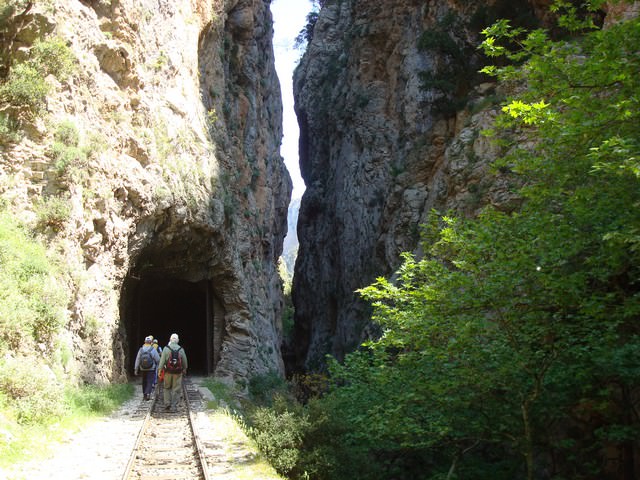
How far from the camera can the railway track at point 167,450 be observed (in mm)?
Result: 7074

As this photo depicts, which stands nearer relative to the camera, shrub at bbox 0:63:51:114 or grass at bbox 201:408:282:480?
grass at bbox 201:408:282:480

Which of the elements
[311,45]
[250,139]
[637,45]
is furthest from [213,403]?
[311,45]

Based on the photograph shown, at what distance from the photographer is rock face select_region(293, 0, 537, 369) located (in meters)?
24.2

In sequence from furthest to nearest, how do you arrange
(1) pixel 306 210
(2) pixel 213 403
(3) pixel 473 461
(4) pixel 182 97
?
1. (1) pixel 306 210
2. (4) pixel 182 97
3. (2) pixel 213 403
4. (3) pixel 473 461

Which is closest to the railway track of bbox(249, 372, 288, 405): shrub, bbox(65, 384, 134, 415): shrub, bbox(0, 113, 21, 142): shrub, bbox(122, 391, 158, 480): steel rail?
bbox(122, 391, 158, 480): steel rail

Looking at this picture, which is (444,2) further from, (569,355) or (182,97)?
(569,355)

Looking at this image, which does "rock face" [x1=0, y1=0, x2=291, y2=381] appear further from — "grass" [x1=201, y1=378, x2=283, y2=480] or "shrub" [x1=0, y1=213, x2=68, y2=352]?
"grass" [x1=201, y1=378, x2=283, y2=480]

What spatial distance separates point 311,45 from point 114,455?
45.8 m

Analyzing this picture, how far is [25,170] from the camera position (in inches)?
Result: 473

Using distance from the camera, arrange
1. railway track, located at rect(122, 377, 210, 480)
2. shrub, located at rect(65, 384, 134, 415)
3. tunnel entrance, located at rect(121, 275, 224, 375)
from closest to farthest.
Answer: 1. railway track, located at rect(122, 377, 210, 480)
2. shrub, located at rect(65, 384, 134, 415)
3. tunnel entrance, located at rect(121, 275, 224, 375)

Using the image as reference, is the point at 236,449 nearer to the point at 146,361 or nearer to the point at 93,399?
the point at 93,399

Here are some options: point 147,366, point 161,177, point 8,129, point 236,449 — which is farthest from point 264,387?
point 8,129

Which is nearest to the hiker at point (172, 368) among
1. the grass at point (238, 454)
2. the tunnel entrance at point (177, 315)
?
the grass at point (238, 454)

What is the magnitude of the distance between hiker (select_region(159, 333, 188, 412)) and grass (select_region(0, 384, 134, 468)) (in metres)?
1.18
